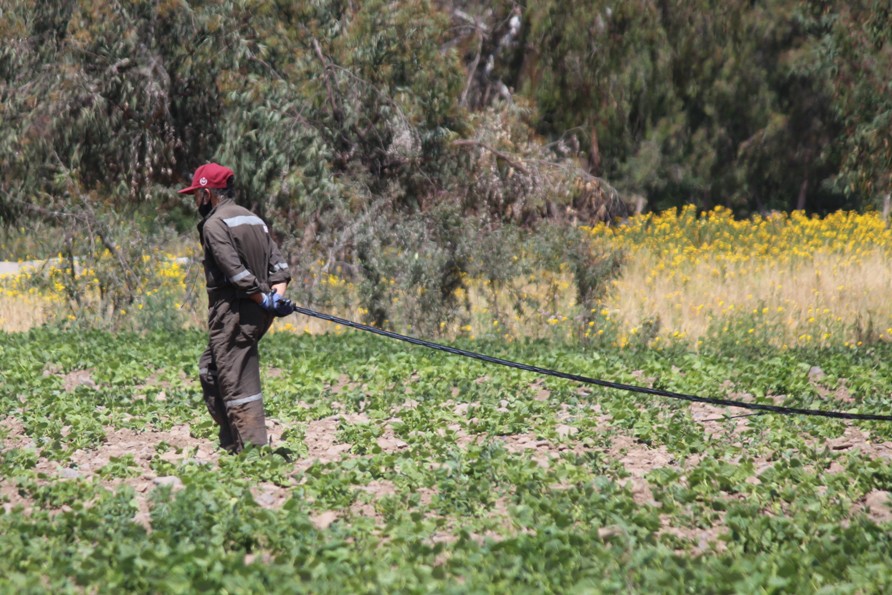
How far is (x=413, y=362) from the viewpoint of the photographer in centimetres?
1098

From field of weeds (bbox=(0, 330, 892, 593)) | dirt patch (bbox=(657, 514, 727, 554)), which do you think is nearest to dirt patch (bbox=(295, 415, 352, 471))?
field of weeds (bbox=(0, 330, 892, 593))

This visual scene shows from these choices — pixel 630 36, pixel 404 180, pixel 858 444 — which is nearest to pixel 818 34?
pixel 630 36

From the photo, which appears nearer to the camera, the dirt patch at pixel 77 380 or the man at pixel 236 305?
the man at pixel 236 305

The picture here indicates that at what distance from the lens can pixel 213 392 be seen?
292 inches

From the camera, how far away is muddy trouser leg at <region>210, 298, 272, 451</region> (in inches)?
282

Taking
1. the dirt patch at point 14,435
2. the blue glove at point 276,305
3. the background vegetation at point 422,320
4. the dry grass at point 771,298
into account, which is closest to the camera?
the background vegetation at point 422,320

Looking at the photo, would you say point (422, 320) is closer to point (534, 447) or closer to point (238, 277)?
point (534, 447)

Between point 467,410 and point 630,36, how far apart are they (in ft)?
55.4

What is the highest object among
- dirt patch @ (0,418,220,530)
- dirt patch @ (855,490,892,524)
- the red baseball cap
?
the red baseball cap

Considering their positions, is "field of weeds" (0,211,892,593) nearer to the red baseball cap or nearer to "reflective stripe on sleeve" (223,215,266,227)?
"reflective stripe on sleeve" (223,215,266,227)

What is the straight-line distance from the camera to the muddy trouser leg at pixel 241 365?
7172 mm

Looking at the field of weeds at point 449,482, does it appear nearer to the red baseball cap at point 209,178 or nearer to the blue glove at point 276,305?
the blue glove at point 276,305

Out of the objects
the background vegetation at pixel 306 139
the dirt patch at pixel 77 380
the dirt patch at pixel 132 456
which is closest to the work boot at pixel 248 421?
the dirt patch at pixel 132 456

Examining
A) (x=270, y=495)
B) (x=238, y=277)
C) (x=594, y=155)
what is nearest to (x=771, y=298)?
(x=238, y=277)
